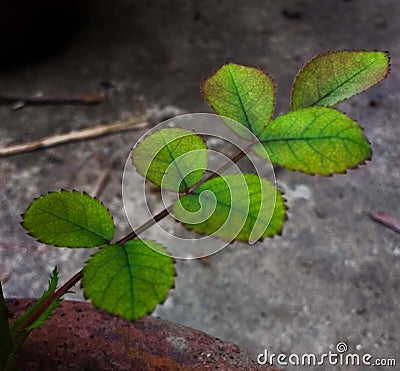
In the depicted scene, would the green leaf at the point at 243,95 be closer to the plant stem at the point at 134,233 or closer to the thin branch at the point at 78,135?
the plant stem at the point at 134,233

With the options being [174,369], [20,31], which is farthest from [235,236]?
[20,31]

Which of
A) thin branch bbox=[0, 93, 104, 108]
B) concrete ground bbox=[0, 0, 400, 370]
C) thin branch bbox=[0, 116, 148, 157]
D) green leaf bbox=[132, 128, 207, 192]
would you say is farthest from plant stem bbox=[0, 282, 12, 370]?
thin branch bbox=[0, 93, 104, 108]

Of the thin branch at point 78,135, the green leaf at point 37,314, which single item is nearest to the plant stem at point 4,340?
the green leaf at point 37,314

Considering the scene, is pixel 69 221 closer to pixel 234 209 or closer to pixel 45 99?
pixel 234 209

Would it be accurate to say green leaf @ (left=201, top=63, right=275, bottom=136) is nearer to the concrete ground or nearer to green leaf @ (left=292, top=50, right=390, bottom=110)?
green leaf @ (left=292, top=50, right=390, bottom=110)

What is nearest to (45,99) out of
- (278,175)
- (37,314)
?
(278,175)

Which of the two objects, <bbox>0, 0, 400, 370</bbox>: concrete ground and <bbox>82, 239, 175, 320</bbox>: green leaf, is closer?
<bbox>82, 239, 175, 320</bbox>: green leaf
